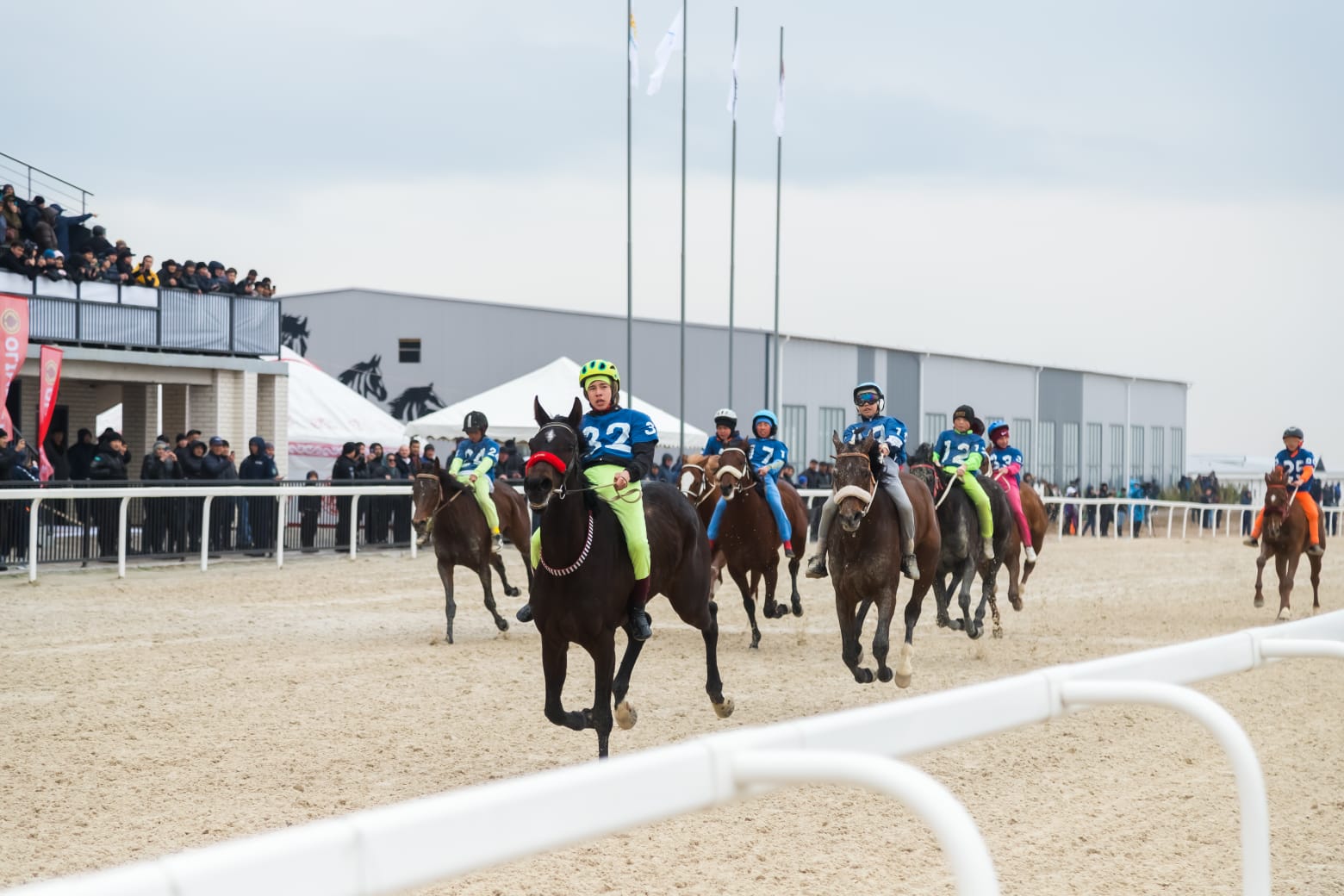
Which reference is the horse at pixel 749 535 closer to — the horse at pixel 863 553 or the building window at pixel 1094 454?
the horse at pixel 863 553

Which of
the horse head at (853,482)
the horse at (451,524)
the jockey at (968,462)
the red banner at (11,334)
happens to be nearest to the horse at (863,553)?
the horse head at (853,482)

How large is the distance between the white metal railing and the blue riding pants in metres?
8.00

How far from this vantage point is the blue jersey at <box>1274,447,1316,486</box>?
16.0 meters

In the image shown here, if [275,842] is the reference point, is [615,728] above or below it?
below

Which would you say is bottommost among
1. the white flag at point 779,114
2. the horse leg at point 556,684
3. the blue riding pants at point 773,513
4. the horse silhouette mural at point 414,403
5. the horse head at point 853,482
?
the horse leg at point 556,684

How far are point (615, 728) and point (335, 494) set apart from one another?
13.0m

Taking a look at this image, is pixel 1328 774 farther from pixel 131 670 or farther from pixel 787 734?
pixel 131 670

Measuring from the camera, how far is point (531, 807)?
189cm

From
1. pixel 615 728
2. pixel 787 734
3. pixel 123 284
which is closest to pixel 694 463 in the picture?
pixel 615 728

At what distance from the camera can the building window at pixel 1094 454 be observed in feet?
182

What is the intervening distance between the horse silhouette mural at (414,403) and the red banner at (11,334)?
21.3m

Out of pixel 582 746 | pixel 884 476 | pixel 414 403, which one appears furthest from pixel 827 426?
pixel 582 746

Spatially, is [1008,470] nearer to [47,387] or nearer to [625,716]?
[625,716]

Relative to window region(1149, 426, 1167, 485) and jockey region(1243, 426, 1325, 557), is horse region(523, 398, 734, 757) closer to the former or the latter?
jockey region(1243, 426, 1325, 557)
